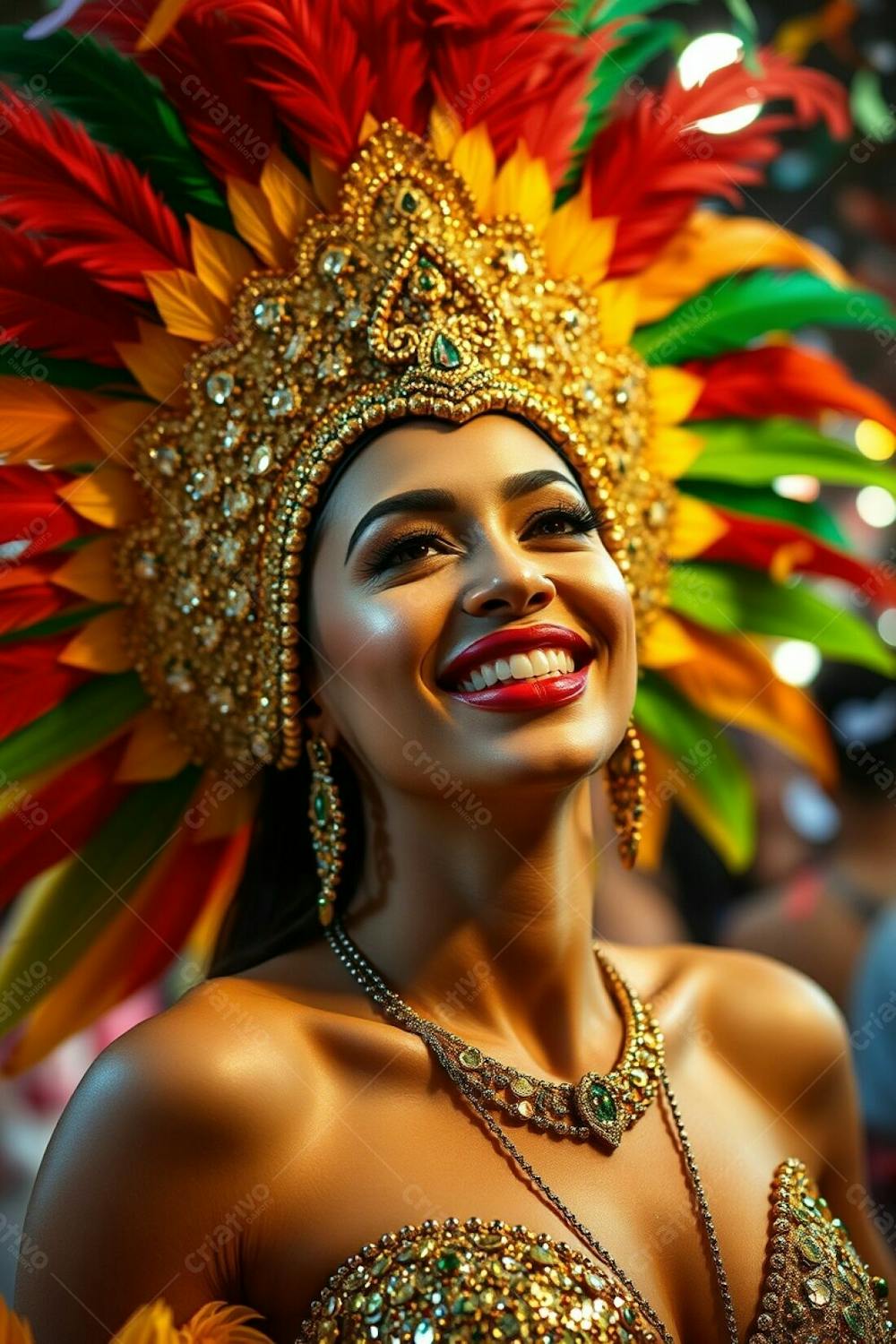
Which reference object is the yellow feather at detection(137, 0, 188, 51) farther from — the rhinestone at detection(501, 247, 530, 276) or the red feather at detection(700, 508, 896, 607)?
the red feather at detection(700, 508, 896, 607)

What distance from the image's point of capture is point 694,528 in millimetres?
2133

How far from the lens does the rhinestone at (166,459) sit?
6.04ft

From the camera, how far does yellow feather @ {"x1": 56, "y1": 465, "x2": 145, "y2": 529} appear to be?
1.86m

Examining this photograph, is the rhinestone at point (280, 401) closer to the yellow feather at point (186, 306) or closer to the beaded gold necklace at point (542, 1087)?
the yellow feather at point (186, 306)

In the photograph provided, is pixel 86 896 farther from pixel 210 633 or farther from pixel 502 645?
pixel 502 645

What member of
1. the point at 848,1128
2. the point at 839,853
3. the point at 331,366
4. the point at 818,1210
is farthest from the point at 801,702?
the point at 839,853

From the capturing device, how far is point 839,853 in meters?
3.70

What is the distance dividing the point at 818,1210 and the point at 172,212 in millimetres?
1457

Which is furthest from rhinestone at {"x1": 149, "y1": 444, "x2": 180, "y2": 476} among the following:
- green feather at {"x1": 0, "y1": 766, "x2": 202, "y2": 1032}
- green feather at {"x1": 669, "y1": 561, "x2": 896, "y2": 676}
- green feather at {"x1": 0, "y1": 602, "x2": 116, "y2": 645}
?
green feather at {"x1": 669, "y1": 561, "x2": 896, "y2": 676}

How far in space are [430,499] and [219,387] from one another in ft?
1.09

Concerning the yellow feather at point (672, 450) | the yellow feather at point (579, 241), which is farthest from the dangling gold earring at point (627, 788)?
the yellow feather at point (579, 241)

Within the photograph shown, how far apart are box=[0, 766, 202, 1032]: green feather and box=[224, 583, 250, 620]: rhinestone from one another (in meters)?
0.33

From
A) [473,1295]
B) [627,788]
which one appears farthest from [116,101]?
[473,1295]

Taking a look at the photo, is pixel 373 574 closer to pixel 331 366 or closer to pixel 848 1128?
pixel 331 366
